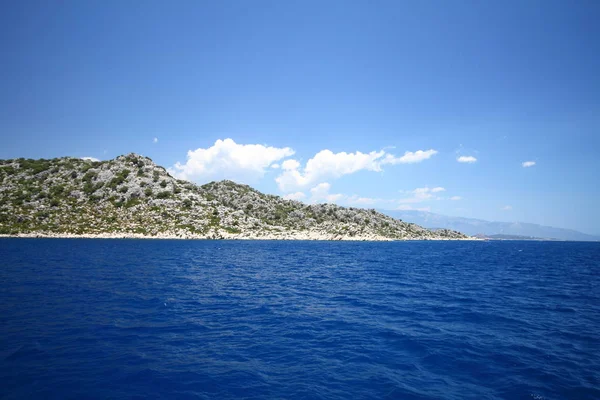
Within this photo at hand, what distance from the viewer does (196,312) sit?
24.3 metres

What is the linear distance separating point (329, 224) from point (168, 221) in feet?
328

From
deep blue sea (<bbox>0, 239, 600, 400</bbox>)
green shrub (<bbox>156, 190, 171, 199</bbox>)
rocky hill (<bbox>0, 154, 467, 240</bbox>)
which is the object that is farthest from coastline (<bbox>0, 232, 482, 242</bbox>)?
deep blue sea (<bbox>0, 239, 600, 400</bbox>)

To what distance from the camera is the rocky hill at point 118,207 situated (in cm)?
12000

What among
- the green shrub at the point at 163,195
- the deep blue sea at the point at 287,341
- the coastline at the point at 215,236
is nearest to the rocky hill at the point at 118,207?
the green shrub at the point at 163,195

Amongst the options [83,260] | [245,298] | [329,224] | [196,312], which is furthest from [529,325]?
[329,224]

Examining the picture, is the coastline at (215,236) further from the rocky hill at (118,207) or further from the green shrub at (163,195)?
the green shrub at (163,195)

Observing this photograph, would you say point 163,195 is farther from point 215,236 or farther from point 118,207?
point 215,236

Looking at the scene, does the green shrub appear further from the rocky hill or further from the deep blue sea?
the deep blue sea

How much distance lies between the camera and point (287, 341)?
18703 mm

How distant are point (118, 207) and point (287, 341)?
148280mm

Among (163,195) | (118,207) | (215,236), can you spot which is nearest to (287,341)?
(215,236)

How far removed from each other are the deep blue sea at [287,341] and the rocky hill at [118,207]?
99.0m

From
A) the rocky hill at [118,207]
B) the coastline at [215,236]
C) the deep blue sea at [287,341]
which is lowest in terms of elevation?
the coastline at [215,236]

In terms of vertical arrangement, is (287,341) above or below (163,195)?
below
